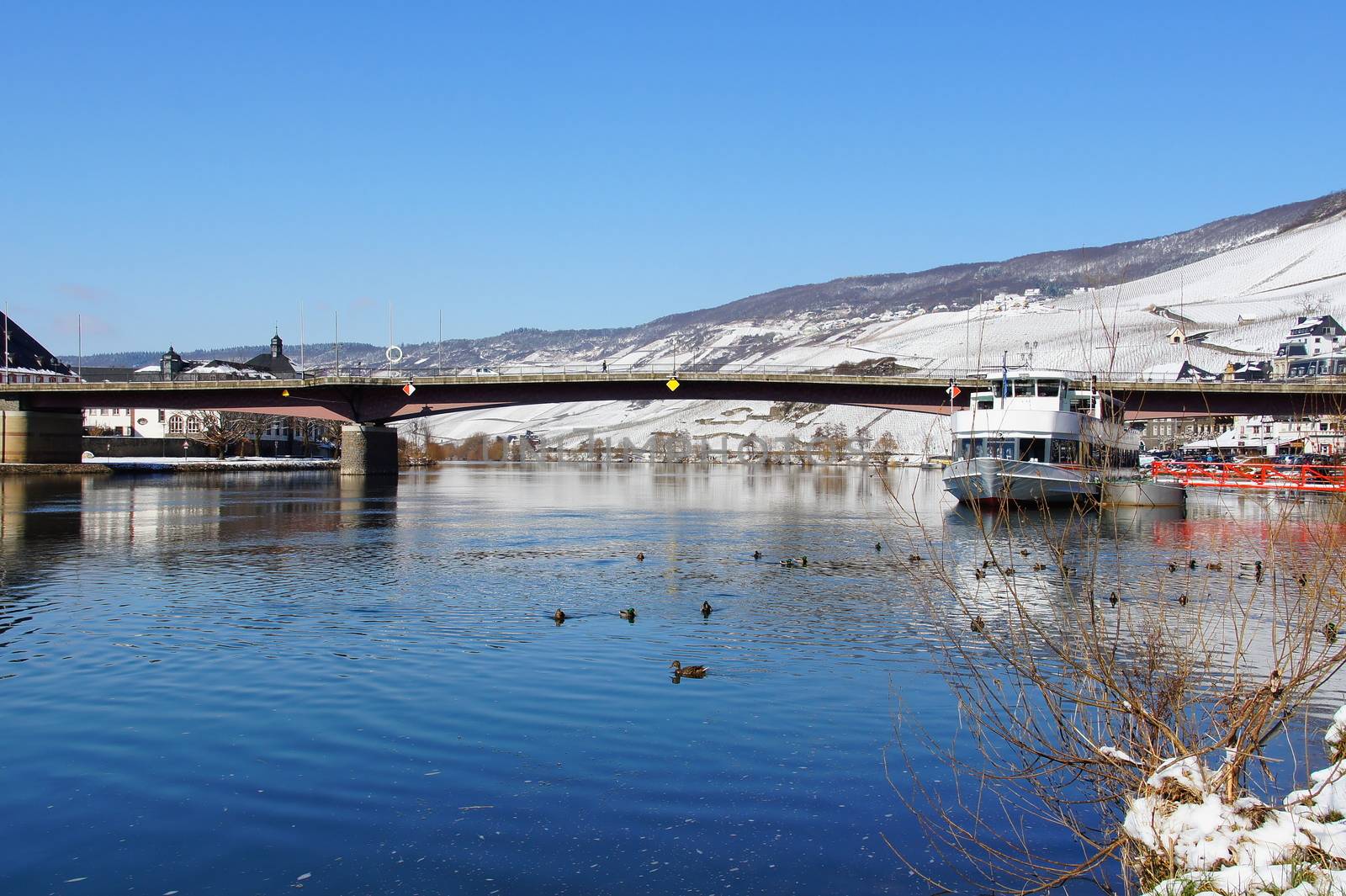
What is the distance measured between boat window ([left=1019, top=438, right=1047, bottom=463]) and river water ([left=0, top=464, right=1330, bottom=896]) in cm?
3140

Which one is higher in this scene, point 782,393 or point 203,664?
point 782,393

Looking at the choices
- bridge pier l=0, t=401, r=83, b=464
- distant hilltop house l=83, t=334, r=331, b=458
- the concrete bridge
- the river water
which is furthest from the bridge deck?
the river water

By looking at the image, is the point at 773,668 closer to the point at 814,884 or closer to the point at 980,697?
the point at 980,697

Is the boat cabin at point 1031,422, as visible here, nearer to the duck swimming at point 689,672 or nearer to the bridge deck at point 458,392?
the bridge deck at point 458,392

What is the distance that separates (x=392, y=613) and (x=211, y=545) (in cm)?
1948

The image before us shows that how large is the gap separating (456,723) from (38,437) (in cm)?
11400

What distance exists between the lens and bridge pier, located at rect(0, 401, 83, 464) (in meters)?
114

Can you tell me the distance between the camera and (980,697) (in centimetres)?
1903

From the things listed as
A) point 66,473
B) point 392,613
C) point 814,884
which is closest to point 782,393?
point 66,473

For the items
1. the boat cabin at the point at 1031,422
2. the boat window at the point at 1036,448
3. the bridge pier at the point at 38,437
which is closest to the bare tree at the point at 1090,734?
the boat cabin at the point at 1031,422

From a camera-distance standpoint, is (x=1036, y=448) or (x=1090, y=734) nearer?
(x=1090, y=734)

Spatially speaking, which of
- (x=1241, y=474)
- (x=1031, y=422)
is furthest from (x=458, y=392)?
(x=1241, y=474)

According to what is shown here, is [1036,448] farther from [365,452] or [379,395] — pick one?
[365,452]

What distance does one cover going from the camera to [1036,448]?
6925 centimetres
